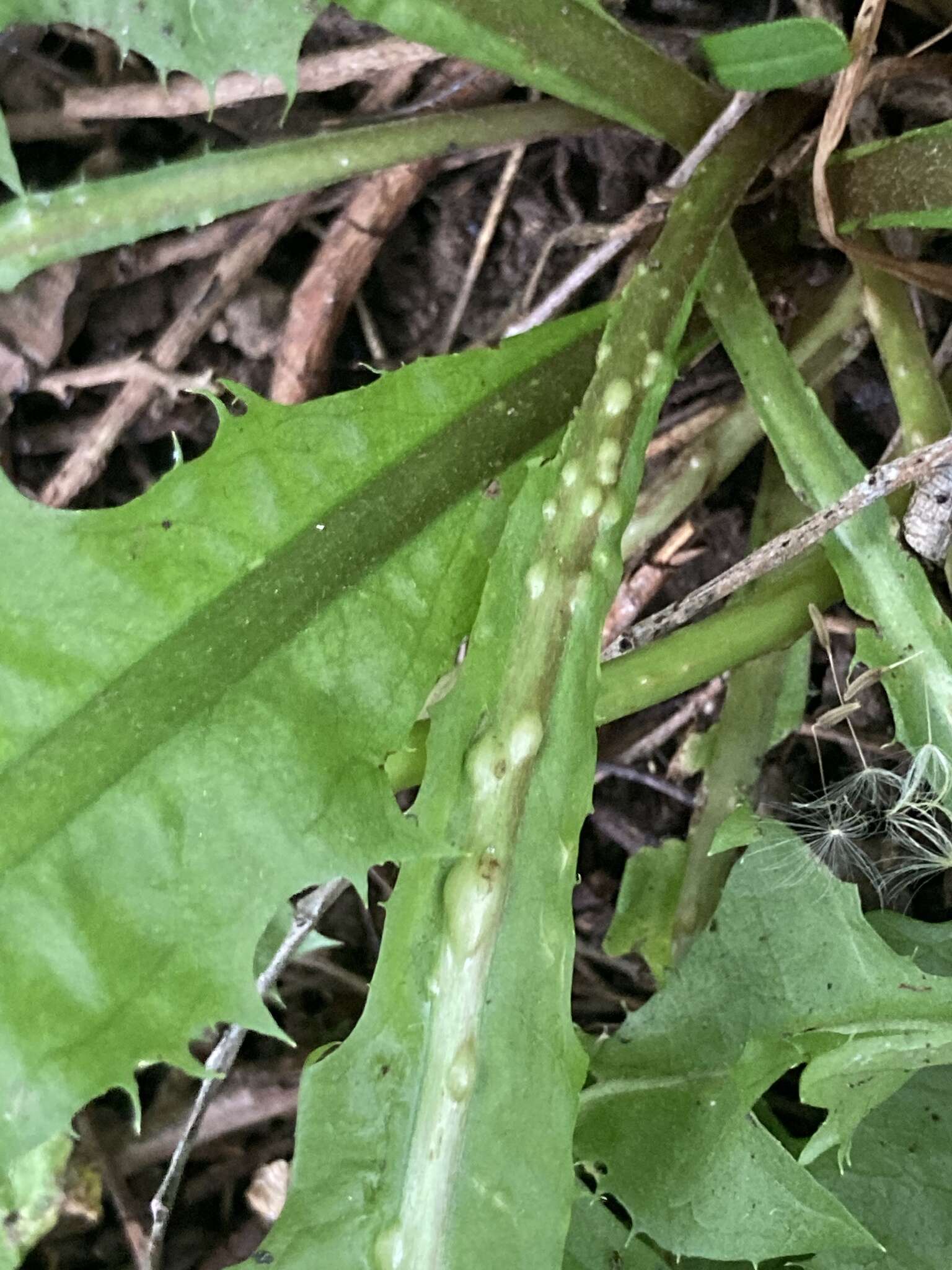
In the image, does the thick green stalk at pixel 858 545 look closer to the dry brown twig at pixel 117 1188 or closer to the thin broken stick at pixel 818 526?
the thin broken stick at pixel 818 526

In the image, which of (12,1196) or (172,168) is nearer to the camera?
(172,168)

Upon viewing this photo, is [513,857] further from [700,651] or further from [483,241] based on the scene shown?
[483,241]

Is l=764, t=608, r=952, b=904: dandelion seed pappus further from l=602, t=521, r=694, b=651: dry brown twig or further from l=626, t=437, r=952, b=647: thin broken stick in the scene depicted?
l=602, t=521, r=694, b=651: dry brown twig

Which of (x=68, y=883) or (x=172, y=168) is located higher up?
(x=172, y=168)

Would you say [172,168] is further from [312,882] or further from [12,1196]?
[12,1196]

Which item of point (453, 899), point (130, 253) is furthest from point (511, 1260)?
point (130, 253)

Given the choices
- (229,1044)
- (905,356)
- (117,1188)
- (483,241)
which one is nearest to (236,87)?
(483,241)

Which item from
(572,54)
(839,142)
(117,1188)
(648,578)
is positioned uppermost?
(572,54)
